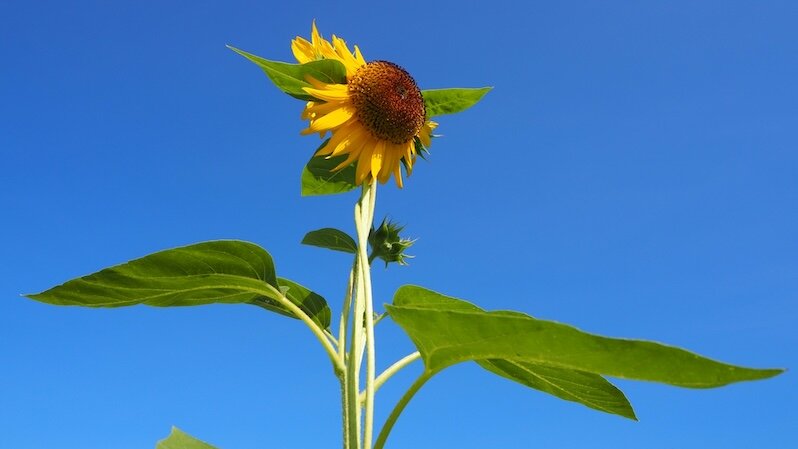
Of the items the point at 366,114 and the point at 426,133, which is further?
the point at 426,133

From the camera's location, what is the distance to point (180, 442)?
242 cm

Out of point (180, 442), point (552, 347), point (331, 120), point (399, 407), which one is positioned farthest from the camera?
point (331, 120)

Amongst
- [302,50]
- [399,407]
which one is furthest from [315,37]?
[399,407]

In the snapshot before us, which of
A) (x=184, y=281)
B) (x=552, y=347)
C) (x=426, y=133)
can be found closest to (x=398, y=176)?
(x=426, y=133)

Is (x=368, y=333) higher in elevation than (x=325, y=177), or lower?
lower

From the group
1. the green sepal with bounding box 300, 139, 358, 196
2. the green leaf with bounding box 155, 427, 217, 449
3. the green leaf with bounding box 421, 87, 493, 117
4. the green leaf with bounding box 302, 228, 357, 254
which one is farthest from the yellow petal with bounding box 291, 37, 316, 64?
the green leaf with bounding box 155, 427, 217, 449

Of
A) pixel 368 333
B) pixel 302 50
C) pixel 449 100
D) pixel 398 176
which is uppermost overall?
pixel 302 50

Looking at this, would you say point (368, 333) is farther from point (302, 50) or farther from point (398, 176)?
point (302, 50)

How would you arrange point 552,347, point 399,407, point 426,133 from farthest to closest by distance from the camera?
point 426,133 < point 399,407 < point 552,347

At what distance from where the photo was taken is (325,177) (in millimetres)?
2924

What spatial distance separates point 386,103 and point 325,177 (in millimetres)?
396

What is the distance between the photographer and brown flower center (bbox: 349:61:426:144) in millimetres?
2795

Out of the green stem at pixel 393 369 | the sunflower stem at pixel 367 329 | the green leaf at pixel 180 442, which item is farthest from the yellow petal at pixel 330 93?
the green leaf at pixel 180 442

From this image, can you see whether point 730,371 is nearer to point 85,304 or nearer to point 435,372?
point 435,372
